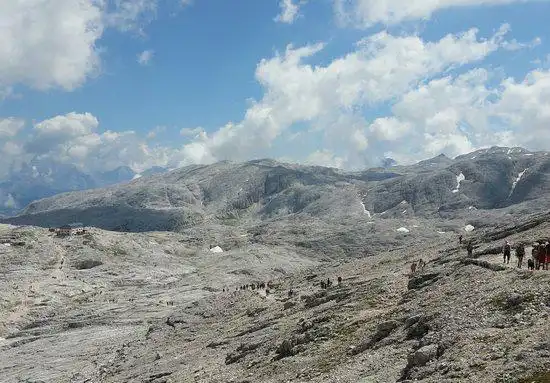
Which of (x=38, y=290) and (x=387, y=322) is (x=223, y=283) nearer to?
(x=38, y=290)

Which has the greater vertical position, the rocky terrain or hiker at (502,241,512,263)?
hiker at (502,241,512,263)

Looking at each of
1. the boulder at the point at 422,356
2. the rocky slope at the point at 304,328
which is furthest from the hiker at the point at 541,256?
the boulder at the point at 422,356

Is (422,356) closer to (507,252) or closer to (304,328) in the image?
(304,328)

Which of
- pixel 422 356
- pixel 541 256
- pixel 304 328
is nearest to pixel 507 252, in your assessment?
pixel 541 256

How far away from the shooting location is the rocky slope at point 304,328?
85.4ft

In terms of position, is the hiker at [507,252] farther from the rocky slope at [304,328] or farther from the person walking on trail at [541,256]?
the person walking on trail at [541,256]

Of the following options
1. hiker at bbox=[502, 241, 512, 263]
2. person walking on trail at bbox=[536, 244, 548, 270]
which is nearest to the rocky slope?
hiker at bbox=[502, 241, 512, 263]

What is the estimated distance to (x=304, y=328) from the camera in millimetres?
43531

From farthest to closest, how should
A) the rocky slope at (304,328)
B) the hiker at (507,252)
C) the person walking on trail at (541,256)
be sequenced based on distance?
1. the hiker at (507,252)
2. the person walking on trail at (541,256)
3. the rocky slope at (304,328)

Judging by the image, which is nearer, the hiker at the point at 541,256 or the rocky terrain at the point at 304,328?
the rocky terrain at the point at 304,328

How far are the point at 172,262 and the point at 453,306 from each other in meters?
157

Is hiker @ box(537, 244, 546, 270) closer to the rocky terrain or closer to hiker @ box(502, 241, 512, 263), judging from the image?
the rocky terrain

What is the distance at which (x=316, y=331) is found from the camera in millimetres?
40750

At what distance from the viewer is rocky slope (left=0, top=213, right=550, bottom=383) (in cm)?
2602
